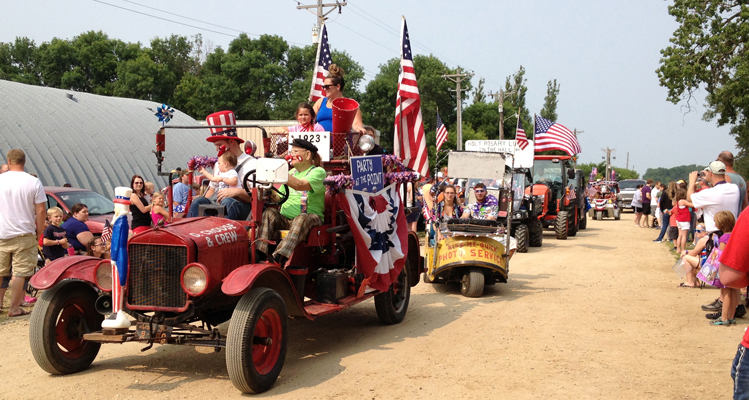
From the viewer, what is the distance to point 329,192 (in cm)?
722

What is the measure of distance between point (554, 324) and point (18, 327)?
6702 millimetres

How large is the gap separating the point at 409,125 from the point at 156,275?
4.98m

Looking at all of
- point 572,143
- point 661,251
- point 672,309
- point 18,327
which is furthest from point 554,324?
point 572,143

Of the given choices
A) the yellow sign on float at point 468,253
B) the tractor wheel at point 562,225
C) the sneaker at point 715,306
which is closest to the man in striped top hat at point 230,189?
the yellow sign on float at point 468,253

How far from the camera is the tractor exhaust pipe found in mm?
5980

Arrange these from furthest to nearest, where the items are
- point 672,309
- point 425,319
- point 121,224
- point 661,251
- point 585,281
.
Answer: point 661,251, point 585,281, point 672,309, point 425,319, point 121,224

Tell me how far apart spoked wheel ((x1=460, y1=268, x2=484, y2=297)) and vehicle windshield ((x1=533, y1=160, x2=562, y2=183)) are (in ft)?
40.8

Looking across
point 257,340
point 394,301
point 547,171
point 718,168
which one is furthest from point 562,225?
point 257,340

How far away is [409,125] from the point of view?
A: 966 cm

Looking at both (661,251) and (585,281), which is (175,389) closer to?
(585,281)

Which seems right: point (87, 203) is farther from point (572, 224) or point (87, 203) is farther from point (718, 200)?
point (572, 224)

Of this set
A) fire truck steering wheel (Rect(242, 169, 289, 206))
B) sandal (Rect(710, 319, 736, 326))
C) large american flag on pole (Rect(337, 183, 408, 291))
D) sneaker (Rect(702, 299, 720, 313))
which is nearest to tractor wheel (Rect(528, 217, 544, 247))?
sneaker (Rect(702, 299, 720, 313))

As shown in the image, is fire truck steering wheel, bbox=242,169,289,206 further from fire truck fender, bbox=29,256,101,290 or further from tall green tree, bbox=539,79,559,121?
tall green tree, bbox=539,79,559,121

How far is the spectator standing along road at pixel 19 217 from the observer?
8.27m
